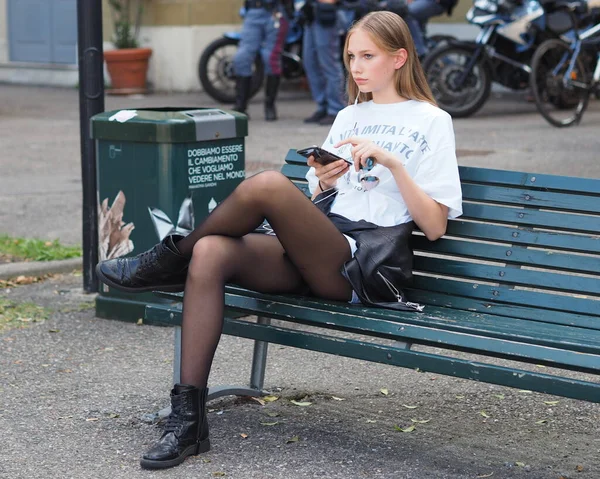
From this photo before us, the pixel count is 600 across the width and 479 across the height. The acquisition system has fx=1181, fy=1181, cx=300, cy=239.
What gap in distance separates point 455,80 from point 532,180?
7.97 metres

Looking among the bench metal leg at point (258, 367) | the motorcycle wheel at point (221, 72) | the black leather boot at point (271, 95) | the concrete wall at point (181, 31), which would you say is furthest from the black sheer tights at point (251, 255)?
the concrete wall at point (181, 31)

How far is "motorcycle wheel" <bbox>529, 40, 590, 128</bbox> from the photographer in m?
11.2

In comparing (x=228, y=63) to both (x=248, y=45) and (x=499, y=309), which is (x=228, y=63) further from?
(x=499, y=309)

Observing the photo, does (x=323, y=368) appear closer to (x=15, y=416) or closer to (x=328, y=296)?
(x=328, y=296)

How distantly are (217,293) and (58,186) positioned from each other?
18.0ft

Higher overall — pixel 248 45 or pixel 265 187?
pixel 265 187

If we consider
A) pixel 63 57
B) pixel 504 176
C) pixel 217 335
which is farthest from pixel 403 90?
pixel 63 57

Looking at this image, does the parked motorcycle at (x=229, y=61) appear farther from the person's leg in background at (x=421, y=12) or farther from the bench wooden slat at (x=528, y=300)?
the bench wooden slat at (x=528, y=300)

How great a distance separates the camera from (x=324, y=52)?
37.5 ft

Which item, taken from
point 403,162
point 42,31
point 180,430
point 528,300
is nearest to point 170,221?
point 403,162

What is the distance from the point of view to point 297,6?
1370 cm

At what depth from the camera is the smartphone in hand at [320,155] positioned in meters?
3.83

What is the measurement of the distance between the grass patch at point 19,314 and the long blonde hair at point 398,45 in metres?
2.09

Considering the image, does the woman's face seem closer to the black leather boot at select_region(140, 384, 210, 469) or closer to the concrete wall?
the black leather boot at select_region(140, 384, 210, 469)
